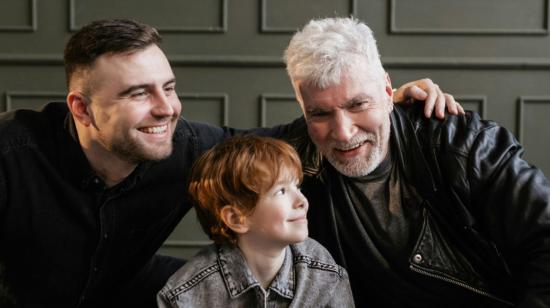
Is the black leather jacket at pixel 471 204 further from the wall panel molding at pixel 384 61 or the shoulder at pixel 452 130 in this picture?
the wall panel molding at pixel 384 61

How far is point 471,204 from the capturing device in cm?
194

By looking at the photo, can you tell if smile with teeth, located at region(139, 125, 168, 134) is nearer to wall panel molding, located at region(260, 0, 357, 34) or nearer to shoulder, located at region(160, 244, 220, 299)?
shoulder, located at region(160, 244, 220, 299)

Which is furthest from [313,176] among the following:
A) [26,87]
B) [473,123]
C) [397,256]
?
[26,87]

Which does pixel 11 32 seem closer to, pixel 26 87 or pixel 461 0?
pixel 26 87

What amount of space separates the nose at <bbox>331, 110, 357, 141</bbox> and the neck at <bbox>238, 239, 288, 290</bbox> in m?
0.31

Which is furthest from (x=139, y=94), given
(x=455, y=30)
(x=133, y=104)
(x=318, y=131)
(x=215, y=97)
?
(x=455, y=30)

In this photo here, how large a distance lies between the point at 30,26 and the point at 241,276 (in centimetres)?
234

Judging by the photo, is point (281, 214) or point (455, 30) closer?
point (281, 214)

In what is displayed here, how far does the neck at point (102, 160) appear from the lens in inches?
80.8

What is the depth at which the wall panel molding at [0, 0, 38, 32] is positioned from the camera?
3672 millimetres

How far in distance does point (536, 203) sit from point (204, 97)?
2.14 m

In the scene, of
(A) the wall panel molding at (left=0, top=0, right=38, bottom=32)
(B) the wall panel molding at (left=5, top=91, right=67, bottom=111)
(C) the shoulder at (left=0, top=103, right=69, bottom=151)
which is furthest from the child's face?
(A) the wall panel molding at (left=0, top=0, right=38, bottom=32)

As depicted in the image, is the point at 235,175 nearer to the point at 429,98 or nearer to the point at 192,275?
the point at 192,275

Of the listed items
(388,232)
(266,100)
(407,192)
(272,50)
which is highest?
(272,50)
